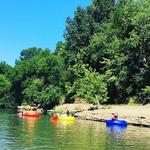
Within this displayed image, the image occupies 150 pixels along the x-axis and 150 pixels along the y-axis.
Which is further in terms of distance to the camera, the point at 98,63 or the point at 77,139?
the point at 98,63

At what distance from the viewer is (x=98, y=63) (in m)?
113

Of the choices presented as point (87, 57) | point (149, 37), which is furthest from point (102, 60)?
point (149, 37)

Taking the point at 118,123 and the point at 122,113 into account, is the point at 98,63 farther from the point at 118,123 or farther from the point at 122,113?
the point at 118,123

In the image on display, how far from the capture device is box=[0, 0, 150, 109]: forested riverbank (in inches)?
3716

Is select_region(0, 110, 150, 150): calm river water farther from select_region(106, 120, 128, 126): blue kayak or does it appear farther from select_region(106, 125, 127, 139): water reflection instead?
select_region(106, 120, 128, 126): blue kayak

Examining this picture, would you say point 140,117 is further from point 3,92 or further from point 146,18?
point 3,92

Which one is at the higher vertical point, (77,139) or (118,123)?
(118,123)

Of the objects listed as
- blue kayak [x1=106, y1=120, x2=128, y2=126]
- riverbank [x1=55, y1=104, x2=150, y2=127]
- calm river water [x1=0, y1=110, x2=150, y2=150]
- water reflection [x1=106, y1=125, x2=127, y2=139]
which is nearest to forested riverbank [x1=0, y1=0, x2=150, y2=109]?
riverbank [x1=55, y1=104, x2=150, y2=127]

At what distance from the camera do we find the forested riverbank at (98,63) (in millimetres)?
94375

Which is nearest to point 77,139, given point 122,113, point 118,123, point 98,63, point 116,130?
point 116,130

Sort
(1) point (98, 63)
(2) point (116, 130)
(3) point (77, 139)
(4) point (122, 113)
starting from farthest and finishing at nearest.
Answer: (1) point (98, 63)
(4) point (122, 113)
(2) point (116, 130)
(3) point (77, 139)

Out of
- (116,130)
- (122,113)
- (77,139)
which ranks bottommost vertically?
(77,139)

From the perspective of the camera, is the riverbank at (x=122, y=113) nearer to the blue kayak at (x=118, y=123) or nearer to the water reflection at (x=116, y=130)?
the blue kayak at (x=118, y=123)

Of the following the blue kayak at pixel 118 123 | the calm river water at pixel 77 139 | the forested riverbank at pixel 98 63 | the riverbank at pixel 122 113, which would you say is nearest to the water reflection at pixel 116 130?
the calm river water at pixel 77 139
